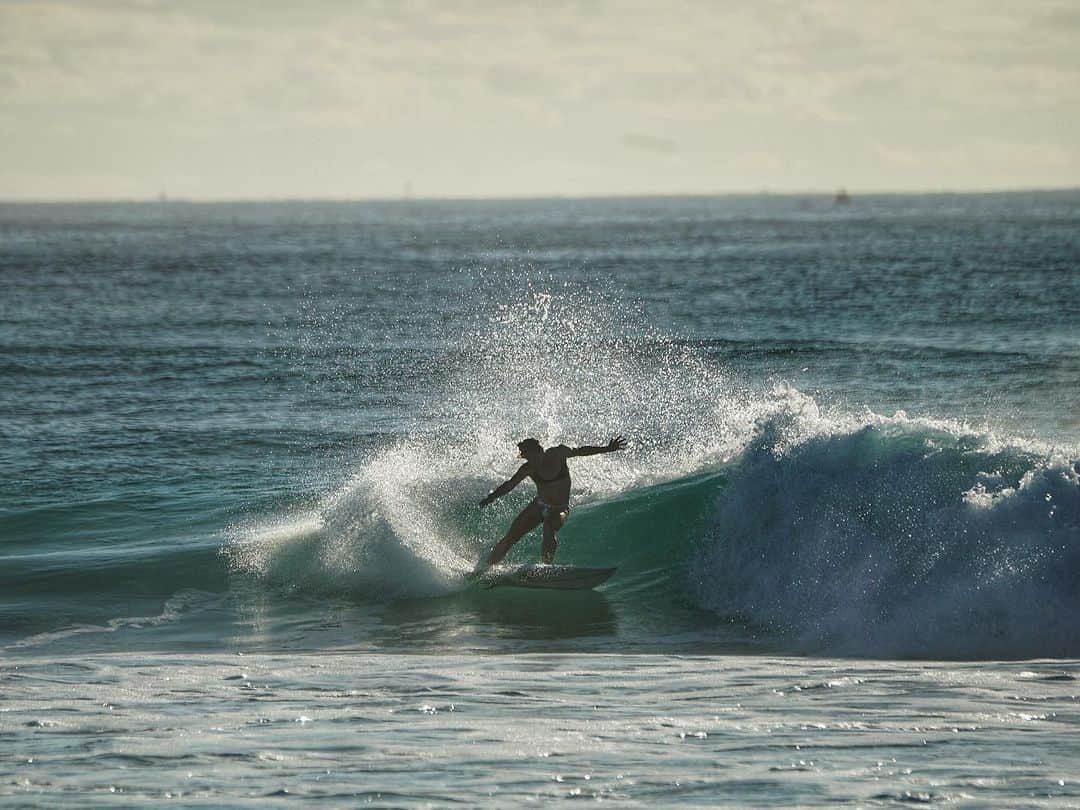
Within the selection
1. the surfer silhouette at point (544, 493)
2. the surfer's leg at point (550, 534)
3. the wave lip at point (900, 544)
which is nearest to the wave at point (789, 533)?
the wave lip at point (900, 544)

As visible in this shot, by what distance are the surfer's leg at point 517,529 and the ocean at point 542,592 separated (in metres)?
0.48

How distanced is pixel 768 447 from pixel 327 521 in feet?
18.1

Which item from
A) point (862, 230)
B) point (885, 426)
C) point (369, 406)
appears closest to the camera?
point (885, 426)

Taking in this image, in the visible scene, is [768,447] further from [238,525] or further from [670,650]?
[238,525]

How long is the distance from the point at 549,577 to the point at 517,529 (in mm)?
862

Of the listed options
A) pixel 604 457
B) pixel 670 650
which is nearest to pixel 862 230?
pixel 604 457

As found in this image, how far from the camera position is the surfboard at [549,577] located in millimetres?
15641

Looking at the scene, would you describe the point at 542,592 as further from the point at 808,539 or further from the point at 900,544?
the point at 900,544

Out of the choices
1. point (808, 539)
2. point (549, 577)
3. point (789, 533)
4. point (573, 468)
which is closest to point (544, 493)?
point (549, 577)

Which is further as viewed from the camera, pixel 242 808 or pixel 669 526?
pixel 669 526

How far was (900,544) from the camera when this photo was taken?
49.3ft

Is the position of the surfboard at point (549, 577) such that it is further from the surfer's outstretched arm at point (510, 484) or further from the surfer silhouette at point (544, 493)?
the surfer's outstretched arm at point (510, 484)

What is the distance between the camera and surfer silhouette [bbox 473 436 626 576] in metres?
15.9

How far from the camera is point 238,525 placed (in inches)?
767
